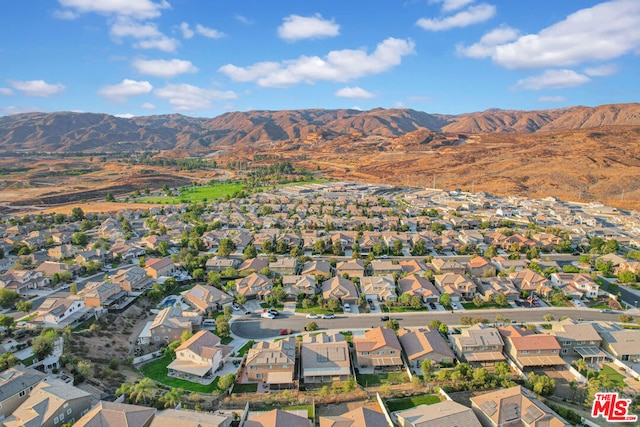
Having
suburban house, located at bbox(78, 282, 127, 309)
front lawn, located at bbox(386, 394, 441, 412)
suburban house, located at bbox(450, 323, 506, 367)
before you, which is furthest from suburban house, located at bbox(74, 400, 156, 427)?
suburban house, located at bbox(450, 323, 506, 367)

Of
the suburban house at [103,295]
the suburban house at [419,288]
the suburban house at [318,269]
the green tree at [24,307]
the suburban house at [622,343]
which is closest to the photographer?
the suburban house at [622,343]

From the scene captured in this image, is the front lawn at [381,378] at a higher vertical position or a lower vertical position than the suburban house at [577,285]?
lower

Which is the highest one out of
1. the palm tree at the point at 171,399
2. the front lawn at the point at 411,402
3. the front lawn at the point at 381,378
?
the palm tree at the point at 171,399

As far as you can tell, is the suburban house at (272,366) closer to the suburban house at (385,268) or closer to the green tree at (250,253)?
the suburban house at (385,268)

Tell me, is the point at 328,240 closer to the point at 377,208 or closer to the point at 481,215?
the point at 377,208

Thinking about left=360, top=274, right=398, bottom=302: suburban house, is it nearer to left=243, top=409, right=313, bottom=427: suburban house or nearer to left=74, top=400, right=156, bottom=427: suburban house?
left=243, top=409, right=313, bottom=427: suburban house

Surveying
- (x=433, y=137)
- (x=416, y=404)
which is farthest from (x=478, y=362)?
(x=433, y=137)

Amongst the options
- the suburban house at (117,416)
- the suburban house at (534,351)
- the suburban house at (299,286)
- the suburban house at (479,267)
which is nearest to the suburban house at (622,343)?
the suburban house at (534,351)
